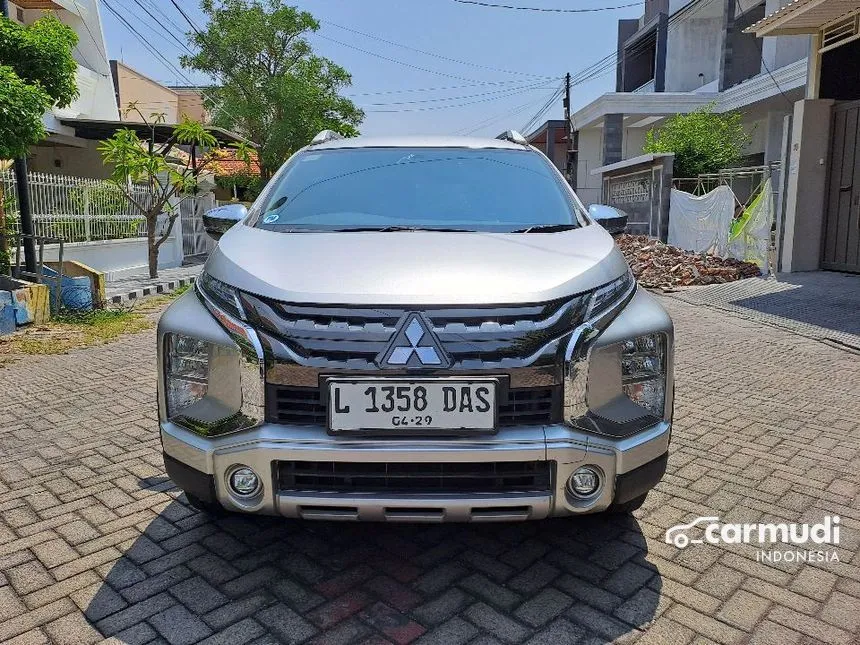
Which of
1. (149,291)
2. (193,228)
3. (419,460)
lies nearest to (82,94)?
(193,228)

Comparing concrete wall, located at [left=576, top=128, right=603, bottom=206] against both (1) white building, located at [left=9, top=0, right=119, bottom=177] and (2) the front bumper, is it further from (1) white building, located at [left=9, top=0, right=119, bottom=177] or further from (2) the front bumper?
(2) the front bumper

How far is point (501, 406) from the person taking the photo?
225 cm

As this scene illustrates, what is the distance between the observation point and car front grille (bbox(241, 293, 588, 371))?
2.21m

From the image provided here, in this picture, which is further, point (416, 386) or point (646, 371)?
point (646, 371)

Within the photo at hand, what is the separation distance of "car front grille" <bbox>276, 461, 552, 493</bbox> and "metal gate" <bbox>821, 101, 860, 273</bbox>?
32.4 feet

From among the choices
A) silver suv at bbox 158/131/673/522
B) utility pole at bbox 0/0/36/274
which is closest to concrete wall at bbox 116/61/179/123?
utility pole at bbox 0/0/36/274

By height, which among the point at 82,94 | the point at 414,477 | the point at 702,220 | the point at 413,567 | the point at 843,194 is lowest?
Result: the point at 413,567

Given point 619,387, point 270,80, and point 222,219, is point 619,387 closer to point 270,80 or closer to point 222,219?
point 222,219

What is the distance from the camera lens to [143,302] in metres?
10.6

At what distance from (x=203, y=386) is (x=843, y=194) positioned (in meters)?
10.7

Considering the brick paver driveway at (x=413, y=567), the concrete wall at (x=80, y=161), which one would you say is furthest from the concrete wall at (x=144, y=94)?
the brick paver driveway at (x=413, y=567)

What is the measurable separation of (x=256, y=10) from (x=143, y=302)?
23323mm

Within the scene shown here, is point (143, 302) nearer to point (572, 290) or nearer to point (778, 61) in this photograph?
point (572, 290)

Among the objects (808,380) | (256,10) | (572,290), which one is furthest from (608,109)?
(572,290)
